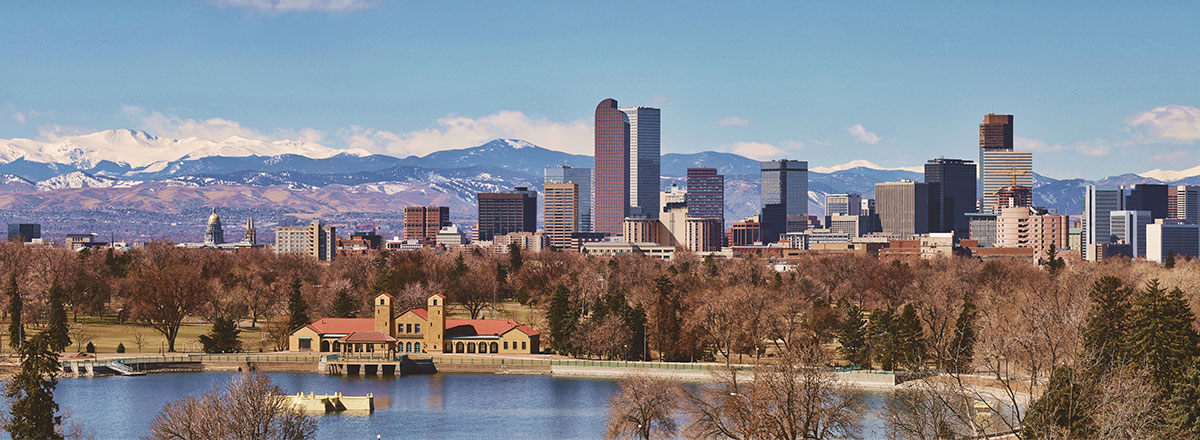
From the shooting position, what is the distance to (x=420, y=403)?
3371 inches

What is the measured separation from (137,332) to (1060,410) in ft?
278

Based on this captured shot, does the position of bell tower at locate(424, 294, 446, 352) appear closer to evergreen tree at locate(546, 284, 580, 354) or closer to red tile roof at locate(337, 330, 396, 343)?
red tile roof at locate(337, 330, 396, 343)

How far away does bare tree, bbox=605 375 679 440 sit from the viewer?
217 ft

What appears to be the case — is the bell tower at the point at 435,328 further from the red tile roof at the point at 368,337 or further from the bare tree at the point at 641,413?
the bare tree at the point at 641,413

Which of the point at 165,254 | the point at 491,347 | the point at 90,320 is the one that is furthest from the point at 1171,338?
the point at 165,254

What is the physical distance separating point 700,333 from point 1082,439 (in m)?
54.4

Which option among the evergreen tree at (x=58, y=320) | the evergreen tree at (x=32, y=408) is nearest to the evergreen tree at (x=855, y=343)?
the evergreen tree at (x=58, y=320)

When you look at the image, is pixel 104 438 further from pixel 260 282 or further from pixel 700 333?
pixel 260 282

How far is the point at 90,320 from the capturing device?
128500 millimetres

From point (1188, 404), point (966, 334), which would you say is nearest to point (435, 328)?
point (966, 334)

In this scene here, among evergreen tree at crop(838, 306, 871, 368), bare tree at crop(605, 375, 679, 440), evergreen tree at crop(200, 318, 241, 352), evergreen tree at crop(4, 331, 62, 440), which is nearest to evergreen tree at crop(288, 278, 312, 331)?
evergreen tree at crop(200, 318, 241, 352)

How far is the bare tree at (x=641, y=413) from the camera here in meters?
66.2

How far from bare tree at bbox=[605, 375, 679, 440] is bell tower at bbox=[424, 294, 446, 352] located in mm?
48991

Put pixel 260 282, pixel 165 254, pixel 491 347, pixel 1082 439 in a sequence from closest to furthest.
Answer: pixel 1082 439
pixel 491 347
pixel 260 282
pixel 165 254
